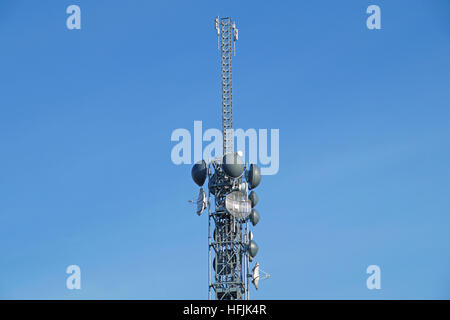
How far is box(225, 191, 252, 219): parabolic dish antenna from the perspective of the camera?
154 meters

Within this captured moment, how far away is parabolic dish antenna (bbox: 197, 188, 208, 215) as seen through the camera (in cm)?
15725

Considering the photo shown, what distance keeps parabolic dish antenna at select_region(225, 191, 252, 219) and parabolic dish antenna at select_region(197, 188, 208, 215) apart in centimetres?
467

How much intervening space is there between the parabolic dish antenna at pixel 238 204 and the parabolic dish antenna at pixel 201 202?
4.67 metres

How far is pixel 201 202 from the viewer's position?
157750mm

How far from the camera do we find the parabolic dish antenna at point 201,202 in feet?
516

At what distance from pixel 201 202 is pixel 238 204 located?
258 inches

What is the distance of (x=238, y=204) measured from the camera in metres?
155
